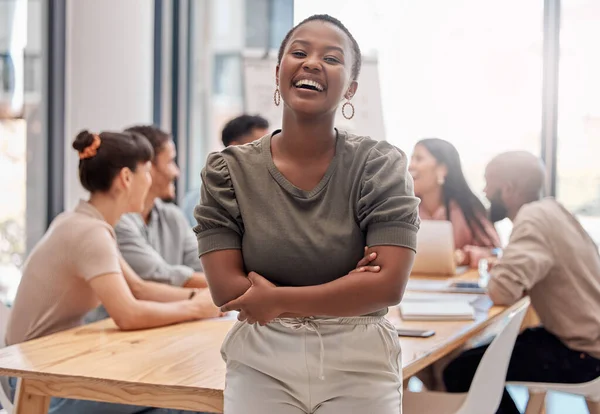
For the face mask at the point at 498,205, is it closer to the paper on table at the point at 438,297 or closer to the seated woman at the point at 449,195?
the paper on table at the point at 438,297

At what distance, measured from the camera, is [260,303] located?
149cm

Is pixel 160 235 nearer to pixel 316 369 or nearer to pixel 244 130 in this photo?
pixel 244 130

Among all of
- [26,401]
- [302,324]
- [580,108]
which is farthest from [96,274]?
[580,108]

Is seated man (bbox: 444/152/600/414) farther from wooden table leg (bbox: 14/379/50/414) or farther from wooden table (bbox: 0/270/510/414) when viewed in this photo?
wooden table leg (bbox: 14/379/50/414)

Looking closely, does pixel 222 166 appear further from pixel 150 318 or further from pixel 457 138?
pixel 457 138

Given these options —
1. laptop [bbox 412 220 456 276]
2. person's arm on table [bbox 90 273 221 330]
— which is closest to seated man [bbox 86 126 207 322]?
person's arm on table [bbox 90 273 221 330]

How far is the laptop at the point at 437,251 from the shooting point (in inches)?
158

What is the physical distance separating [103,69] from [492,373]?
3299 millimetres

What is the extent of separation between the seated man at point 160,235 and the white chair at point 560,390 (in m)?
1.31

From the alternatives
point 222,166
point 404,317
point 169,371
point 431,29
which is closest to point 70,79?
point 431,29

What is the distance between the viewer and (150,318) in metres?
2.56

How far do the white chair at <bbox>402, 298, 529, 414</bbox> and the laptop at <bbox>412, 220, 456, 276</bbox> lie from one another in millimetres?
1488

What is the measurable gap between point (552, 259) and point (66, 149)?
2.79 meters

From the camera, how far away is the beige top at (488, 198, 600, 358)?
304cm
